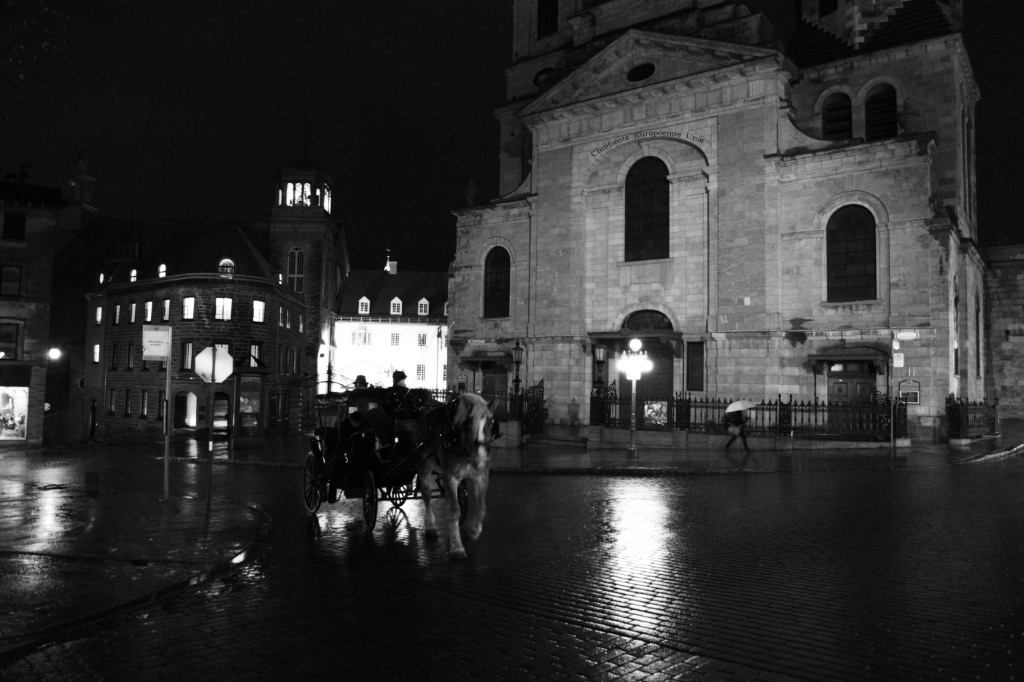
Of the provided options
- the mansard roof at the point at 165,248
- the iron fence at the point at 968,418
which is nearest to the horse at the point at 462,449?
the iron fence at the point at 968,418

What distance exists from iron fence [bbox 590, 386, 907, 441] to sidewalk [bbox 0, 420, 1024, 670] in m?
1.52

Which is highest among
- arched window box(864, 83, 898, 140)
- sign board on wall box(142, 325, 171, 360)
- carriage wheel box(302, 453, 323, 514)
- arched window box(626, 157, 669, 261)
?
arched window box(864, 83, 898, 140)

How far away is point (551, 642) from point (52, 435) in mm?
55987

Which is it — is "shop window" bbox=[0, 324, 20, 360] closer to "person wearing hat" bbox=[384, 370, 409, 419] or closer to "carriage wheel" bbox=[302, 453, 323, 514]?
"carriage wheel" bbox=[302, 453, 323, 514]

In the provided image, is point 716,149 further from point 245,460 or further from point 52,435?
point 52,435

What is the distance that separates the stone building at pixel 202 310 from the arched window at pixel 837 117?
89.7 feet

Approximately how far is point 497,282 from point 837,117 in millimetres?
17146

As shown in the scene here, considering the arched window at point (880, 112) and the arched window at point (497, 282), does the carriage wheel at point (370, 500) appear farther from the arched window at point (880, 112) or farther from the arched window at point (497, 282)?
the arched window at point (880, 112)

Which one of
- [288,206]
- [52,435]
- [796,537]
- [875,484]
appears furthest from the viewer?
[288,206]

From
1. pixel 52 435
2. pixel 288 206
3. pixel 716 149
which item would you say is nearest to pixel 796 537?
pixel 716 149

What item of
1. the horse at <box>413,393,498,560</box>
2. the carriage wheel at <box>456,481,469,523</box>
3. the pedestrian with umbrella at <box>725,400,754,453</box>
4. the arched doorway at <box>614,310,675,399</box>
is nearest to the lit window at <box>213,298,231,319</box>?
the arched doorway at <box>614,310,675,399</box>

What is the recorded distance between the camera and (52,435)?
169 feet

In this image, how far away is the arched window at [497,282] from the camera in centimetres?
3641

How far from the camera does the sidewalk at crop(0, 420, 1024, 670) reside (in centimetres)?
665
